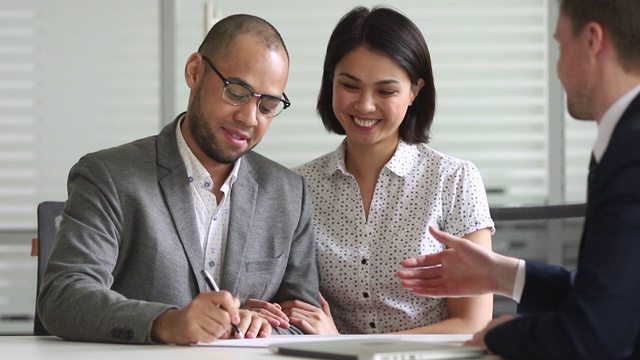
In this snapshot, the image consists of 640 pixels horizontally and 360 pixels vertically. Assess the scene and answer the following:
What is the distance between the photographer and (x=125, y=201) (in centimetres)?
233

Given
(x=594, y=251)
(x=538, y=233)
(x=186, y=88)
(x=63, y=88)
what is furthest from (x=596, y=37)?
(x=63, y=88)

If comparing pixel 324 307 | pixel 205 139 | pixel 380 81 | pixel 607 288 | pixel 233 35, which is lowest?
pixel 324 307

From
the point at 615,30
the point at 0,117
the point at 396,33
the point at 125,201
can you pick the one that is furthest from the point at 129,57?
the point at 615,30

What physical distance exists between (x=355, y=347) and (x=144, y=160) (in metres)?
0.90

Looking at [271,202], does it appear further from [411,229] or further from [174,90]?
[174,90]

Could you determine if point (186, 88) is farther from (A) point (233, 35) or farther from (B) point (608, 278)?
(B) point (608, 278)

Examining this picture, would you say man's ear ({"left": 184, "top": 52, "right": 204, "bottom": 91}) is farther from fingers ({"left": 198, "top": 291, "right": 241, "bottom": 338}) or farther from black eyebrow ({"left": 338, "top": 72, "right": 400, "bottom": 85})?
fingers ({"left": 198, "top": 291, "right": 241, "bottom": 338})

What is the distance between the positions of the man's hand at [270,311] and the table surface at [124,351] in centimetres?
20

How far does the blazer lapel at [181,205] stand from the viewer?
2.38m

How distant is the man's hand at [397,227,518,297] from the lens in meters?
1.87

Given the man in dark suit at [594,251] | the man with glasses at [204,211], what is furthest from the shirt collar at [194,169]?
the man in dark suit at [594,251]

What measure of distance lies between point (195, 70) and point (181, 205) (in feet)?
1.18

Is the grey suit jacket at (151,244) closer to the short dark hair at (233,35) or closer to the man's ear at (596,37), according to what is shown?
the short dark hair at (233,35)

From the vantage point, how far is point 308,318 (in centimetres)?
248
